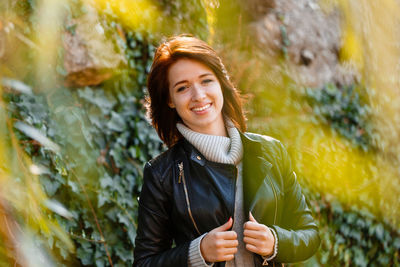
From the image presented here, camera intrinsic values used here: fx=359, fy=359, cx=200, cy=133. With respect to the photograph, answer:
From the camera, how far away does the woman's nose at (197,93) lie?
133 centimetres

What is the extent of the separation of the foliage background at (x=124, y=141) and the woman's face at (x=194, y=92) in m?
0.51

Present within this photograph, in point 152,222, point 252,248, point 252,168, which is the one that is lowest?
point 252,248

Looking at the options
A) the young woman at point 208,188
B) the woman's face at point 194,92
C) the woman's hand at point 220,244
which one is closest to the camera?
the woman's hand at point 220,244

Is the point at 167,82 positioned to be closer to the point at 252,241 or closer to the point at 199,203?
the point at 199,203

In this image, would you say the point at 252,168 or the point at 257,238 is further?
the point at 252,168

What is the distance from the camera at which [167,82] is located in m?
1.44

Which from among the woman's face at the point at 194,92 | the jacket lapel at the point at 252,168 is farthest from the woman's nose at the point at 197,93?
the jacket lapel at the point at 252,168

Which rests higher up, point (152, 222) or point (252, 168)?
point (252, 168)

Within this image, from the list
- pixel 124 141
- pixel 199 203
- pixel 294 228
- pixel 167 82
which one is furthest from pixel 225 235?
pixel 124 141

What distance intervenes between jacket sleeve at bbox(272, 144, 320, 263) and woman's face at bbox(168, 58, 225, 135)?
0.39 meters

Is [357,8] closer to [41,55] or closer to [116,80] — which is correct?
[116,80]

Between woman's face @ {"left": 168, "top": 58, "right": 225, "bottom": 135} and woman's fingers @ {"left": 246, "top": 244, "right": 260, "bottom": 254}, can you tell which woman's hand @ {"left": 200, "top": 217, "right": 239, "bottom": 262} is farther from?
woman's face @ {"left": 168, "top": 58, "right": 225, "bottom": 135}

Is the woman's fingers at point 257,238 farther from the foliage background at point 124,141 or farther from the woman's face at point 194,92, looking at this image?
the foliage background at point 124,141

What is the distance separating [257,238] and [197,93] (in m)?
0.55
